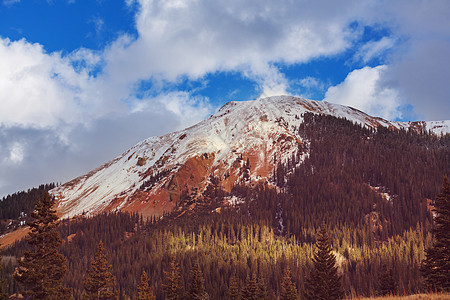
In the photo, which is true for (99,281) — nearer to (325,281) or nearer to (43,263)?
(43,263)

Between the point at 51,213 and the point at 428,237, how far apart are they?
179820 millimetres

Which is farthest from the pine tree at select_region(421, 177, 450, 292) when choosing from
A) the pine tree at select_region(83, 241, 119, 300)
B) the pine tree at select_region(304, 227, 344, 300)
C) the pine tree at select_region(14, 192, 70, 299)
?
the pine tree at select_region(83, 241, 119, 300)

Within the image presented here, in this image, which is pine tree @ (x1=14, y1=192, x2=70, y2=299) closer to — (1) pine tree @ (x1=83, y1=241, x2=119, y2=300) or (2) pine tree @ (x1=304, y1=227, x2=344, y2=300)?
(1) pine tree @ (x1=83, y1=241, x2=119, y2=300)

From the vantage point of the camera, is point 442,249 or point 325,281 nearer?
point 442,249

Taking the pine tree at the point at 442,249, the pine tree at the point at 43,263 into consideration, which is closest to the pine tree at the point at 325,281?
the pine tree at the point at 442,249

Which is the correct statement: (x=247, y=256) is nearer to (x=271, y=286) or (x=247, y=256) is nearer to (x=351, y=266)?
(x=271, y=286)

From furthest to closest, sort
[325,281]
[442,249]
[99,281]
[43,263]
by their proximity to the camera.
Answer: [325,281] → [99,281] → [442,249] → [43,263]

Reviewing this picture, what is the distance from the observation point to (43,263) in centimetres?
4106

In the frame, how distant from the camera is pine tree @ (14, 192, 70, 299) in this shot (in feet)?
132

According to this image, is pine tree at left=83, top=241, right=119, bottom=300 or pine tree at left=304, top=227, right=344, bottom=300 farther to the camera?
pine tree at left=304, top=227, right=344, bottom=300

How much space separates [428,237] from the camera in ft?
582

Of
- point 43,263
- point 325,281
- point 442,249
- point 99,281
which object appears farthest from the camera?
point 325,281

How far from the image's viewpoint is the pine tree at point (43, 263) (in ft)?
132

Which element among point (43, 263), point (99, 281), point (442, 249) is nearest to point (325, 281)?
point (442, 249)
